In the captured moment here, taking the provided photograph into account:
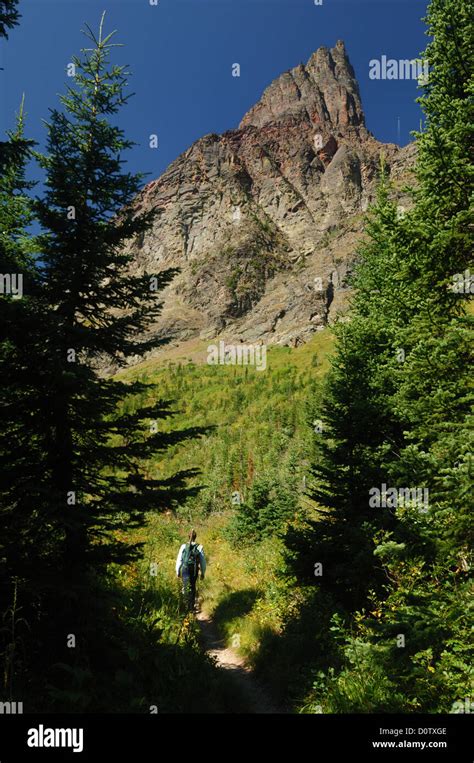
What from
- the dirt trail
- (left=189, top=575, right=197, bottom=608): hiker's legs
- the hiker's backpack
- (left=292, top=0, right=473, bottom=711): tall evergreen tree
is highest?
(left=292, top=0, right=473, bottom=711): tall evergreen tree

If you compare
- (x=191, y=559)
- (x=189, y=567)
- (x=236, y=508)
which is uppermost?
(x=191, y=559)

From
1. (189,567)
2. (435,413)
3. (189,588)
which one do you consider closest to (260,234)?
(189,567)

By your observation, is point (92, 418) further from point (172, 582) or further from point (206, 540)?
point (206, 540)

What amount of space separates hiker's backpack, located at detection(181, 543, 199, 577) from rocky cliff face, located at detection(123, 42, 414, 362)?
90.6 metres

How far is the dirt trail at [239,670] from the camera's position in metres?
6.14

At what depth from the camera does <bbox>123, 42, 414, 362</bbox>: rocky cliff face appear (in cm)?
11806

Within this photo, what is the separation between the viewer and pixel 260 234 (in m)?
157

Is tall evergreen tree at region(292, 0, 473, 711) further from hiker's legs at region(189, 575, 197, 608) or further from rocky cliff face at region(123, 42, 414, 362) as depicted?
rocky cliff face at region(123, 42, 414, 362)

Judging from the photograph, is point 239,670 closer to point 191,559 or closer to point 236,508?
point 191,559

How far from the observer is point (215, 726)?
3.88 m

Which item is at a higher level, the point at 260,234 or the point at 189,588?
the point at 260,234

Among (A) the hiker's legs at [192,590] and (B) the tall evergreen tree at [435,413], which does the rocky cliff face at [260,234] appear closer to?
(A) the hiker's legs at [192,590]

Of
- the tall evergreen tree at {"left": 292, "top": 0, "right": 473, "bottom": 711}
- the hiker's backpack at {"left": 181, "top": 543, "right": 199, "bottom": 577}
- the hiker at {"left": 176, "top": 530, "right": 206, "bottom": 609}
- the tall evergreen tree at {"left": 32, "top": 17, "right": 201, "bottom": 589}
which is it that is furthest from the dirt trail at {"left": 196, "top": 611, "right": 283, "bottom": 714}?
the tall evergreen tree at {"left": 32, "top": 17, "right": 201, "bottom": 589}

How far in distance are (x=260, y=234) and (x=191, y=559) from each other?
162m
